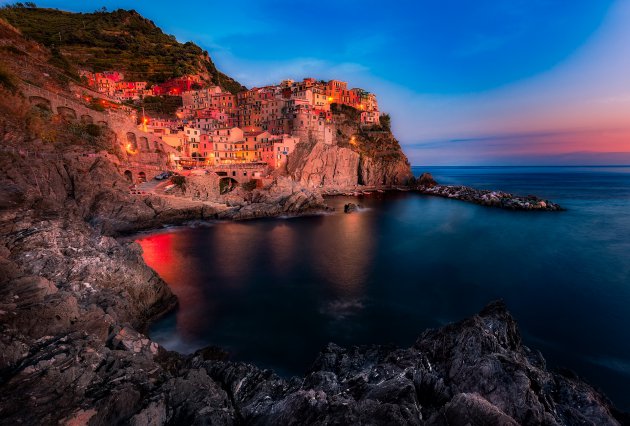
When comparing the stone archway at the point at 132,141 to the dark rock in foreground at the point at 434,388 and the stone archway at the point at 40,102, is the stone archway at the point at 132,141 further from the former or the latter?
the dark rock in foreground at the point at 434,388

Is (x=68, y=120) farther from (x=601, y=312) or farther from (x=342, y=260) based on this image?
(x=601, y=312)

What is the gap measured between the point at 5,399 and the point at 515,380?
A: 9.69 meters

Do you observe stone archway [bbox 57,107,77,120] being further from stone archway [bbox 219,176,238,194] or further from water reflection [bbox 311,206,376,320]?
water reflection [bbox 311,206,376,320]

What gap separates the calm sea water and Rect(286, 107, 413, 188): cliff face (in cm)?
2093

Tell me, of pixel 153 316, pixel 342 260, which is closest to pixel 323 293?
pixel 342 260

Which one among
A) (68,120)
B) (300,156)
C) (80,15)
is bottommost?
(300,156)

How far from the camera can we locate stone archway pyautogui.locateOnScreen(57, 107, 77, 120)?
33.3 m

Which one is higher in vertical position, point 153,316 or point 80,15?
point 80,15

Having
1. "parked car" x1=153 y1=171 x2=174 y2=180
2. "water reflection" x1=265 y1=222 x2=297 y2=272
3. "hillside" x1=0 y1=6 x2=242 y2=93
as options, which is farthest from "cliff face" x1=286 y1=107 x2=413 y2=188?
"hillside" x1=0 y1=6 x2=242 y2=93

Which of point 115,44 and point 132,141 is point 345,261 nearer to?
point 132,141

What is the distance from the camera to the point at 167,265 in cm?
2186

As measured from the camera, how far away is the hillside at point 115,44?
244ft

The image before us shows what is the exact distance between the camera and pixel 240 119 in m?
62.4

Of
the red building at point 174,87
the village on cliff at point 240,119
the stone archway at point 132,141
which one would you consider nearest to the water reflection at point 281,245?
the village on cliff at point 240,119
